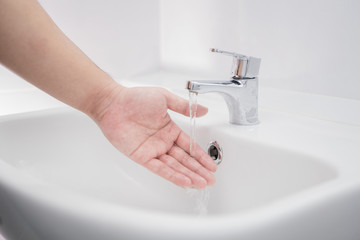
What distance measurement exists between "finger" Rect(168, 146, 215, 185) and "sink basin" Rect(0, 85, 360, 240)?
56 millimetres

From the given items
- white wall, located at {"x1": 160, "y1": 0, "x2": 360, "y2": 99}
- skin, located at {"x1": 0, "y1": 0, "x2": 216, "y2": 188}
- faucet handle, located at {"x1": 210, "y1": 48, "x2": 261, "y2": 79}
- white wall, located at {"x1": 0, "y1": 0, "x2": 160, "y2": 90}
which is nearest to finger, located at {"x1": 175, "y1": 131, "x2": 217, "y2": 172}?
skin, located at {"x1": 0, "y1": 0, "x2": 216, "y2": 188}

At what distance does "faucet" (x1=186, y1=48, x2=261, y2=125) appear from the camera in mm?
607

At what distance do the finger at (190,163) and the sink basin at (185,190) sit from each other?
0.06 meters

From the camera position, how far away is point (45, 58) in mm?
576

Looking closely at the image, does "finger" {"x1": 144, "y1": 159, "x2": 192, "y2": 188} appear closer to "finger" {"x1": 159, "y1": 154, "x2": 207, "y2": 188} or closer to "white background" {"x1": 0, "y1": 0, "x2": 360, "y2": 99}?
"finger" {"x1": 159, "y1": 154, "x2": 207, "y2": 188}

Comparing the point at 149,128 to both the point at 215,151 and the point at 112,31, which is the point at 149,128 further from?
the point at 112,31

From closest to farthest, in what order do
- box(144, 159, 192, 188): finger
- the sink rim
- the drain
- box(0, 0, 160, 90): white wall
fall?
the sink rim
box(144, 159, 192, 188): finger
the drain
box(0, 0, 160, 90): white wall

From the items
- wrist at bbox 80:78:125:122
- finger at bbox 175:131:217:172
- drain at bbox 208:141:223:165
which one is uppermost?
wrist at bbox 80:78:125:122

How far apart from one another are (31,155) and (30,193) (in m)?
0.35

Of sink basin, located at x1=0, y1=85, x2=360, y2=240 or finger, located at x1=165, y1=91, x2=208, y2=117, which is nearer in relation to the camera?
sink basin, located at x1=0, y1=85, x2=360, y2=240

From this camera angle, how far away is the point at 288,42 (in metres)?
0.73

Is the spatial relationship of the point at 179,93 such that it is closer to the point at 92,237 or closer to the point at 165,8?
the point at 165,8

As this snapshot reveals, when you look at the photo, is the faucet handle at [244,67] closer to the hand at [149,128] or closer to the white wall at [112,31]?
the hand at [149,128]

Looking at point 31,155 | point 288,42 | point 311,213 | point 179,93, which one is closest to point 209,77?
point 179,93
